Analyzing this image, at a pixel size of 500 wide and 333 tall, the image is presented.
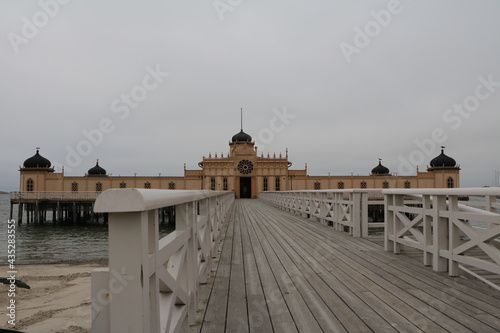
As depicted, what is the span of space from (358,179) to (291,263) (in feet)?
168

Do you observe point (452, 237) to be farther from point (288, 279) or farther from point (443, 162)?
point (443, 162)

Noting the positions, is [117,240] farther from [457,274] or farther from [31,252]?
[31,252]

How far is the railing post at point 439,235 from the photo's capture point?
5.31m

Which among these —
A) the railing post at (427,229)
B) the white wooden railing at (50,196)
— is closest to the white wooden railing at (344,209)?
the railing post at (427,229)

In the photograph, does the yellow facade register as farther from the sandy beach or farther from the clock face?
the sandy beach

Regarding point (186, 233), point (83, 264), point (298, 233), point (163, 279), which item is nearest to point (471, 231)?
point (186, 233)

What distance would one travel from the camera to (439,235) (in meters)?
5.35

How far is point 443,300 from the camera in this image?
3914 millimetres

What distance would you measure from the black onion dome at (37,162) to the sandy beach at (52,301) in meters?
41.6

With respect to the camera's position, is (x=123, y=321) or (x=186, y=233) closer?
(x=123, y=321)

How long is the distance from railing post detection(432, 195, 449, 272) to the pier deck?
20 centimetres

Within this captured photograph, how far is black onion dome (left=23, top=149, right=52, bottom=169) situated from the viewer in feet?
165

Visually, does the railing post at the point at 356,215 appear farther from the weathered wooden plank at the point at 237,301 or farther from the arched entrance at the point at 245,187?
the arched entrance at the point at 245,187

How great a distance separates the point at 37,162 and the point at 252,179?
1170 inches
